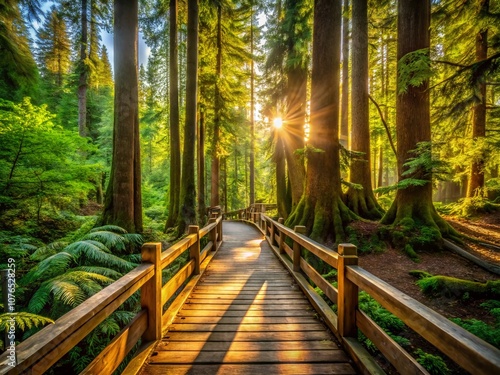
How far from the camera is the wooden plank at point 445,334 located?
122cm

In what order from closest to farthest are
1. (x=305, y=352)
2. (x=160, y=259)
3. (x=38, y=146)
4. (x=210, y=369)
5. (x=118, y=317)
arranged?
(x=210, y=369) → (x=305, y=352) → (x=160, y=259) → (x=118, y=317) → (x=38, y=146)

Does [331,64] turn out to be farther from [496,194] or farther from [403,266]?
[496,194]

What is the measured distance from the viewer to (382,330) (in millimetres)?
2205

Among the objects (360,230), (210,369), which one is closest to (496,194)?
(360,230)

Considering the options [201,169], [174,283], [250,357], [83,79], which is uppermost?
[83,79]

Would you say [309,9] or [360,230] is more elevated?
[309,9]

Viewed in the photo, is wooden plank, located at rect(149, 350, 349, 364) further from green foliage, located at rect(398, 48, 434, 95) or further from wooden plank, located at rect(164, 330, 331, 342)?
green foliage, located at rect(398, 48, 434, 95)

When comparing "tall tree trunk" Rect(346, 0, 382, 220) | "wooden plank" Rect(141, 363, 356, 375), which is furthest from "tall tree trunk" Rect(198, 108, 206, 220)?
"wooden plank" Rect(141, 363, 356, 375)

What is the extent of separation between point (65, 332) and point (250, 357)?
184cm

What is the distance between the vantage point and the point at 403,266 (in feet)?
19.6

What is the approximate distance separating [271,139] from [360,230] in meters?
7.65

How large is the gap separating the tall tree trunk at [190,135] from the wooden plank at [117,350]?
708 centimetres

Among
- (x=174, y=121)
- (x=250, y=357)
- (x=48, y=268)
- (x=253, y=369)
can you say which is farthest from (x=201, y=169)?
(x=253, y=369)

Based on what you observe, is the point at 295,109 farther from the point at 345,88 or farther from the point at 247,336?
the point at 247,336
